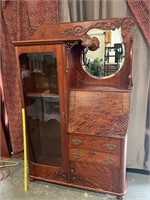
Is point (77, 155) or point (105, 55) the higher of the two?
point (105, 55)

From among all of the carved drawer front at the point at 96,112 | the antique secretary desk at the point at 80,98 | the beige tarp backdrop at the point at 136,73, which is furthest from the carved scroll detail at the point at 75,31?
the carved drawer front at the point at 96,112

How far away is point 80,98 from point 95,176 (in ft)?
2.25

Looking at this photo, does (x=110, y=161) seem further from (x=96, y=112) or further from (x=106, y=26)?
(x=106, y=26)

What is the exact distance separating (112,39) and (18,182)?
169 centimetres

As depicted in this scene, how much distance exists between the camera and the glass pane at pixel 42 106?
1646mm

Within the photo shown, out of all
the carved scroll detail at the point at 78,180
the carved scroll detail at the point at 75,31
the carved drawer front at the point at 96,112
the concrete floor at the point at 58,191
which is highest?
the carved scroll detail at the point at 75,31

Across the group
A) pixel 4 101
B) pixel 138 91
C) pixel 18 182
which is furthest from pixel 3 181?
pixel 138 91

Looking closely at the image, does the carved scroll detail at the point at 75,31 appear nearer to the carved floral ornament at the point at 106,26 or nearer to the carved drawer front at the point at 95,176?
the carved floral ornament at the point at 106,26

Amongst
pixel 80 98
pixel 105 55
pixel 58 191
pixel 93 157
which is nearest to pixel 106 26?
pixel 105 55

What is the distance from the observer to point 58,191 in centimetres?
178

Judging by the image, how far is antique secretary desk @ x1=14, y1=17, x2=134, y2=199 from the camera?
150cm

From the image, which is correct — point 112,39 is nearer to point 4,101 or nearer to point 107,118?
point 107,118

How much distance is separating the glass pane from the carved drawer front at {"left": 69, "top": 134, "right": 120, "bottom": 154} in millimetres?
216

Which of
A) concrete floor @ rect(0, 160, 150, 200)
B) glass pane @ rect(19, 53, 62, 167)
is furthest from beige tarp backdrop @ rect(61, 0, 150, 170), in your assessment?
glass pane @ rect(19, 53, 62, 167)
